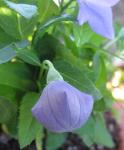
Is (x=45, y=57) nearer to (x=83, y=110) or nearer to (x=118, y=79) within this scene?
(x=83, y=110)

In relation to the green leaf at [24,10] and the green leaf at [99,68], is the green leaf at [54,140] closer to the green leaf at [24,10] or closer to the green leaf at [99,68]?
the green leaf at [99,68]

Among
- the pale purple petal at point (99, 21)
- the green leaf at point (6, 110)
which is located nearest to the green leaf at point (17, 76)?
the green leaf at point (6, 110)

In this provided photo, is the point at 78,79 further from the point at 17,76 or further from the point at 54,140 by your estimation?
the point at 54,140

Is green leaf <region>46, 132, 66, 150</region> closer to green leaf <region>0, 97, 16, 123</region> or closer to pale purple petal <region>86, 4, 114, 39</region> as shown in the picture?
green leaf <region>0, 97, 16, 123</region>

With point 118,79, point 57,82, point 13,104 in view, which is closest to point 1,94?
point 13,104

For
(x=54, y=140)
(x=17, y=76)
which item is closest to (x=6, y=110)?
(x=17, y=76)

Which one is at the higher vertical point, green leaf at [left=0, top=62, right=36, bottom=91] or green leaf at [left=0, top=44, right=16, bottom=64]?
green leaf at [left=0, top=44, right=16, bottom=64]

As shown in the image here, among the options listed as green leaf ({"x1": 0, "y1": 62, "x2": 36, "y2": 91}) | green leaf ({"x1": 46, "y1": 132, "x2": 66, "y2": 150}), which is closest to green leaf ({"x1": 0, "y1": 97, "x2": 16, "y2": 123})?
green leaf ({"x1": 0, "y1": 62, "x2": 36, "y2": 91})
